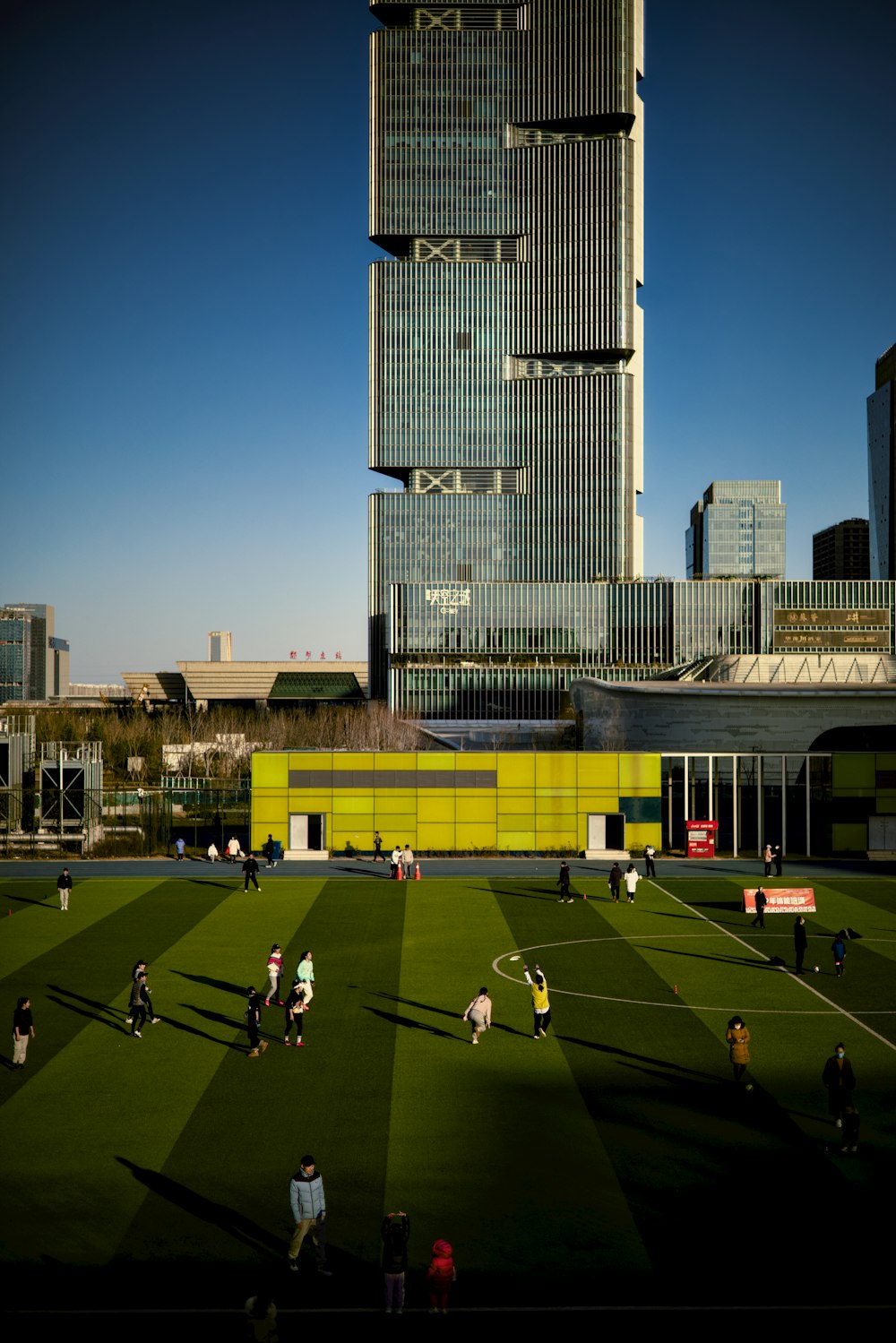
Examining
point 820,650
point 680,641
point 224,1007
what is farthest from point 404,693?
point 224,1007

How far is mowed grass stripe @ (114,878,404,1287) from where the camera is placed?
642 inches

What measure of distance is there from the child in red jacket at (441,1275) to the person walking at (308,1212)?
1876mm

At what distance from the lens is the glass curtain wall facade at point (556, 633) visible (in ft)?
592

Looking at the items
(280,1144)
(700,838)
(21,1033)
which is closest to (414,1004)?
(280,1144)

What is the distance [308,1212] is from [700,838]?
45004 mm

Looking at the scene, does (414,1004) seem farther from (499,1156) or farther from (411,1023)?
(499,1156)

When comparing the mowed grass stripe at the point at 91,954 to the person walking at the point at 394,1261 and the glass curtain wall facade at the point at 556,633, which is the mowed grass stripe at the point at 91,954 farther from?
the glass curtain wall facade at the point at 556,633

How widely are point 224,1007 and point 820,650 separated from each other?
15435 cm

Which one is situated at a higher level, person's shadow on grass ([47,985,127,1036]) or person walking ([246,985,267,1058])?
person walking ([246,985,267,1058])

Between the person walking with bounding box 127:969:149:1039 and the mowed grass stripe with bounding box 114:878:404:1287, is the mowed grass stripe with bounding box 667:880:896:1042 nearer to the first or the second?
the mowed grass stripe with bounding box 114:878:404:1287

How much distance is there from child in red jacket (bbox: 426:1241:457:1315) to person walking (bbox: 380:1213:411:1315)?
390mm

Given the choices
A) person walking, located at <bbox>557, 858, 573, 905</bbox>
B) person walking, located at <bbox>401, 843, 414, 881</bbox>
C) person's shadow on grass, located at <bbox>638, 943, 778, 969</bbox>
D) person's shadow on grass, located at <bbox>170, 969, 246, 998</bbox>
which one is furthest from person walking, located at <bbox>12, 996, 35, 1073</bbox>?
person walking, located at <bbox>401, 843, 414, 881</bbox>

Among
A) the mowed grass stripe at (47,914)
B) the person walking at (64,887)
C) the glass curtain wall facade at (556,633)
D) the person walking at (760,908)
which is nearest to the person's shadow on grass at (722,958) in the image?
the person walking at (760,908)

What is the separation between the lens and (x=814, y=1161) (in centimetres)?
1867
